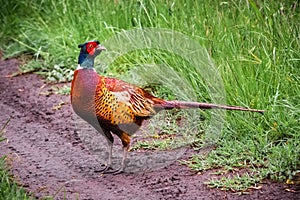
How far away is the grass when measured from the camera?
4680 mm

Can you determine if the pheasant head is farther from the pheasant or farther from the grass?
the grass

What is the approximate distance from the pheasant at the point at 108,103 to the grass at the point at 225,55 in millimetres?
285

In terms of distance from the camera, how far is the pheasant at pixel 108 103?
444cm

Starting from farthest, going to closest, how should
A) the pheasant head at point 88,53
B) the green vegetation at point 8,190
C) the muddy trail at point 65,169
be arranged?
the pheasant head at point 88,53 < the muddy trail at point 65,169 < the green vegetation at point 8,190

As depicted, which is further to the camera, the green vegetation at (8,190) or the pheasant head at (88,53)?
the pheasant head at (88,53)

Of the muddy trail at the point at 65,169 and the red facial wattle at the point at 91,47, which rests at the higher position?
the red facial wattle at the point at 91,47

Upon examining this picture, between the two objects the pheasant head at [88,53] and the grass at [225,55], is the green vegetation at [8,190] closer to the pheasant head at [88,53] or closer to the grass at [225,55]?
the pheasant head at [88,53]

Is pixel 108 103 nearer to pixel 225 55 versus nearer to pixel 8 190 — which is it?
pixel 8 190

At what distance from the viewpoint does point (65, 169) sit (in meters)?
4.86

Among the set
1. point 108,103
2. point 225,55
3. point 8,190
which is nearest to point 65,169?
point 108,103

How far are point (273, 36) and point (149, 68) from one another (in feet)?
4.01

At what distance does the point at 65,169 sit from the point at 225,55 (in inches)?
65.6

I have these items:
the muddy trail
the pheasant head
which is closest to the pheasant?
the pheasant head

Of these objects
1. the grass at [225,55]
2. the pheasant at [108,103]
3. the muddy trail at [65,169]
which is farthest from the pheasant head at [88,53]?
the grass at [225,55]
